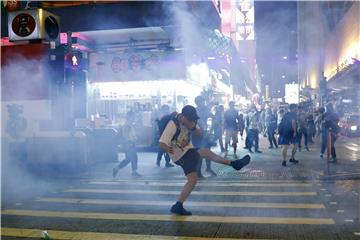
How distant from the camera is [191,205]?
15.3 ft

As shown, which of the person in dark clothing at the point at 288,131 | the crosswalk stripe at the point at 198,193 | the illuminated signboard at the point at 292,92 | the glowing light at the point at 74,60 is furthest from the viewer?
the illuminated signboard at the point at 292,92

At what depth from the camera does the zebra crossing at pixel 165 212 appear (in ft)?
12.1

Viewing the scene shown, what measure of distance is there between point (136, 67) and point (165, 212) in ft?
24.1

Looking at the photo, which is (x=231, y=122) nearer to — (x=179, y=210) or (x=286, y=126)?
(x=286, y=126)

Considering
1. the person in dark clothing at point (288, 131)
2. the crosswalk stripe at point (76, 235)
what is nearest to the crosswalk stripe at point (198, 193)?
the crosswalk stripe at point (76, 235)

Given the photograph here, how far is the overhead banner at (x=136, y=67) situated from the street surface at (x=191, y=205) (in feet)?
13.7

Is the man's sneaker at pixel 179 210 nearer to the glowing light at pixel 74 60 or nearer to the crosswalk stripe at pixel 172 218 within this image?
the crosswalk stripe at pixel 172 218

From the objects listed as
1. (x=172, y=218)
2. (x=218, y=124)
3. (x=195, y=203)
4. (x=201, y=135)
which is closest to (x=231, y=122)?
(x=218, y=124)

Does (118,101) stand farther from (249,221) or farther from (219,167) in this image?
(249,221)

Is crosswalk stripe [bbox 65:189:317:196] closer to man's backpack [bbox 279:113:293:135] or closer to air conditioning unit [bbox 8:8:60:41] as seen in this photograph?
air conditioning unit [bbox 8:8:60:41]

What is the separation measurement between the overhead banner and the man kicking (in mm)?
6665

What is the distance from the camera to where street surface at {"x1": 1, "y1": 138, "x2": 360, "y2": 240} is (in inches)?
145

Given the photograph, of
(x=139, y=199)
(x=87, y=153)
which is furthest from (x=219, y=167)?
(x=139, y=199)

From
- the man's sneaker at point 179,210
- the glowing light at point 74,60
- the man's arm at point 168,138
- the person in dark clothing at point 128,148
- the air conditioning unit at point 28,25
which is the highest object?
the air conditioning unit at point 28,25
